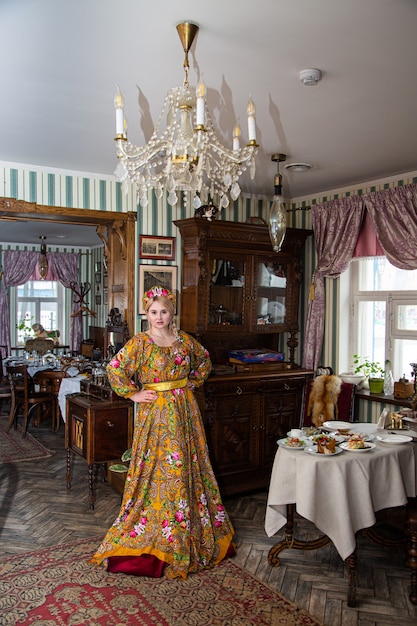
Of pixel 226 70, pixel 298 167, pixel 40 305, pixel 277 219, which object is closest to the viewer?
pixel 226 70

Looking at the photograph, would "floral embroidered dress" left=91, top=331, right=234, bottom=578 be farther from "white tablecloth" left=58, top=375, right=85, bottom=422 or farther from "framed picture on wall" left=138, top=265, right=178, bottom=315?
"white tablecloth" left=58, top=375, right=85, bottom=422

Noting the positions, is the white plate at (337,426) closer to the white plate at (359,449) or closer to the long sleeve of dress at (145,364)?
the white plate at (359,449)

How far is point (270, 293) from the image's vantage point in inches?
202

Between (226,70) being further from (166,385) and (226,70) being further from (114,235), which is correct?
(114,235)

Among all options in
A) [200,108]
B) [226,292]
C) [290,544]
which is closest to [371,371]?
[226,292]

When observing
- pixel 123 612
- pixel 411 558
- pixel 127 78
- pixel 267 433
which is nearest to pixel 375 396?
pixel 267 433

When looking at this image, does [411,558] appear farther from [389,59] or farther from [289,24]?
[289,24]

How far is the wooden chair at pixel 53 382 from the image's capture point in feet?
21.8

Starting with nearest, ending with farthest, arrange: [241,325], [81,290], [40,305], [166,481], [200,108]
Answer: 1. [200,108]
2. [166,481]
3. [241,325]
4. [81,290]
5. [40,305]

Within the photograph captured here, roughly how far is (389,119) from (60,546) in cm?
337

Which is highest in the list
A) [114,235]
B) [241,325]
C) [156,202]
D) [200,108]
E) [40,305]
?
[156,202]

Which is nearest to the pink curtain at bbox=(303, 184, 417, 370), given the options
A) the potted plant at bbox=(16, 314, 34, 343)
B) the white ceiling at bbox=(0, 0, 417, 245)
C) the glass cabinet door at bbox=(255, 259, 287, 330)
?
the glass cabinet door at bbox=(255, 259, 287, 330)

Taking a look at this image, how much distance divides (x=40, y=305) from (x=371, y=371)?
307 inches

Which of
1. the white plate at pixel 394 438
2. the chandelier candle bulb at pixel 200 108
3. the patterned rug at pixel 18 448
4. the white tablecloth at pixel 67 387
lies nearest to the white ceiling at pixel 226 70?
→ the chandelier candle bulb at pixel 200 108
